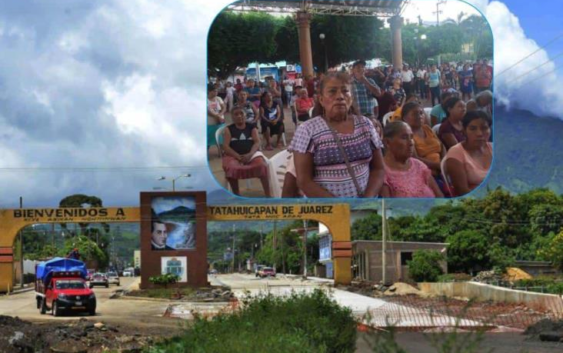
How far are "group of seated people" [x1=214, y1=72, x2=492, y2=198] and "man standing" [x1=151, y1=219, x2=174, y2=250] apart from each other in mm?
34769

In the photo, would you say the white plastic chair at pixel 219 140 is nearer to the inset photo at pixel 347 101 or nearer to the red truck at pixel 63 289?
the inset photo at pixel 347 101

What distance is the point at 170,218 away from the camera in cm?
5578

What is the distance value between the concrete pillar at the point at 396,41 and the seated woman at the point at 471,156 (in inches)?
82.6

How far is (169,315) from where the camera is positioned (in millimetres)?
36000

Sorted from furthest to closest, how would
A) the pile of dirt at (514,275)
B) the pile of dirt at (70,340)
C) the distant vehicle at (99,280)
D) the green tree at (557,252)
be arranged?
the distant vehicle at (99,280), the pile of dirt at (514,275), the green tree at (557,252), the pile of dirt at (70,340)

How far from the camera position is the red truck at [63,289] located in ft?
123

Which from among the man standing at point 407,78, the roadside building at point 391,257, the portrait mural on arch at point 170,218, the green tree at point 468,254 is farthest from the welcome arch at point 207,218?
the man standing at point 407,78

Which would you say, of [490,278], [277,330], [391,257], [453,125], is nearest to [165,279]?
[391,257]

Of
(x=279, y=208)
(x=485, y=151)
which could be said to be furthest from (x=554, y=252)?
(x=485, y=151)

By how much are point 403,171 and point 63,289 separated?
68.4 ft

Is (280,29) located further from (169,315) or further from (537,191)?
(537,191)

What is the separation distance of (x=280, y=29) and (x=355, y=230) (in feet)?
255

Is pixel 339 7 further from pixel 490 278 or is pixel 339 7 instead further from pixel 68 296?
pixel 490 278

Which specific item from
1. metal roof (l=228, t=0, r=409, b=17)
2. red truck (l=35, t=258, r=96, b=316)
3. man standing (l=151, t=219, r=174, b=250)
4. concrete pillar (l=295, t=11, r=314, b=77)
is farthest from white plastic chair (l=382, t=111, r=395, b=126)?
man standing (l=151, t=219, r=174, b=250)
